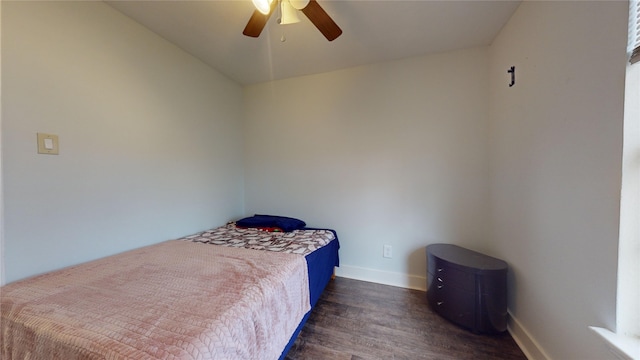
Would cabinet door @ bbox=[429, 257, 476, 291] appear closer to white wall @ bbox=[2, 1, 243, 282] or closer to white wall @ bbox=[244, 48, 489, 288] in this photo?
white wall @ bbox=[244, 48, 489, 288]

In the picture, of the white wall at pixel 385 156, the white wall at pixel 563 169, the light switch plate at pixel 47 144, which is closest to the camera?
the white wall at pixel 563 169

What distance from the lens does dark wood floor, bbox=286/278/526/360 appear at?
4.23 ft

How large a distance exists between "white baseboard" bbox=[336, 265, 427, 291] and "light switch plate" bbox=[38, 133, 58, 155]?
8.09 feet

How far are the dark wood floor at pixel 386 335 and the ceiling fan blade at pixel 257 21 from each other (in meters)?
2.13

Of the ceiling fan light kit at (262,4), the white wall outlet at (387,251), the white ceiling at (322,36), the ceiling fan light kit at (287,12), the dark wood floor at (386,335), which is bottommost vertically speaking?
the dark wood floor at (386,335)

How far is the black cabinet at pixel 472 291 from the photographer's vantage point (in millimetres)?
1421

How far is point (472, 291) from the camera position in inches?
57.2

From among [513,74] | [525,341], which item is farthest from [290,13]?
[525,341]

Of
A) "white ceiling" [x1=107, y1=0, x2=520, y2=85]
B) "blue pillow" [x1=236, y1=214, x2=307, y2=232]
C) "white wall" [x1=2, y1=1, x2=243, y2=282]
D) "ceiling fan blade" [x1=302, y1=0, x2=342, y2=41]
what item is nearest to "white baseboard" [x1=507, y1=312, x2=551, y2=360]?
"blue pillow" [x1=236, y1=214, x2=307, y2=232]

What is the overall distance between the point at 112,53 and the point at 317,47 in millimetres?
1604

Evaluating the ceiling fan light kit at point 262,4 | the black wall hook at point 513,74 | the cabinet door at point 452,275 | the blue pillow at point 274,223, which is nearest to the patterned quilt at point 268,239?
the blue pillow at point 274,223

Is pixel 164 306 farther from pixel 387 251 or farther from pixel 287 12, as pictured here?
pixel 387 251

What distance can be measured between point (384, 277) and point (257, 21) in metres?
2.49

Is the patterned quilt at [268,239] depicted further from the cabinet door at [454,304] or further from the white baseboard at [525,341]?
the white baseboard at [525,341]
